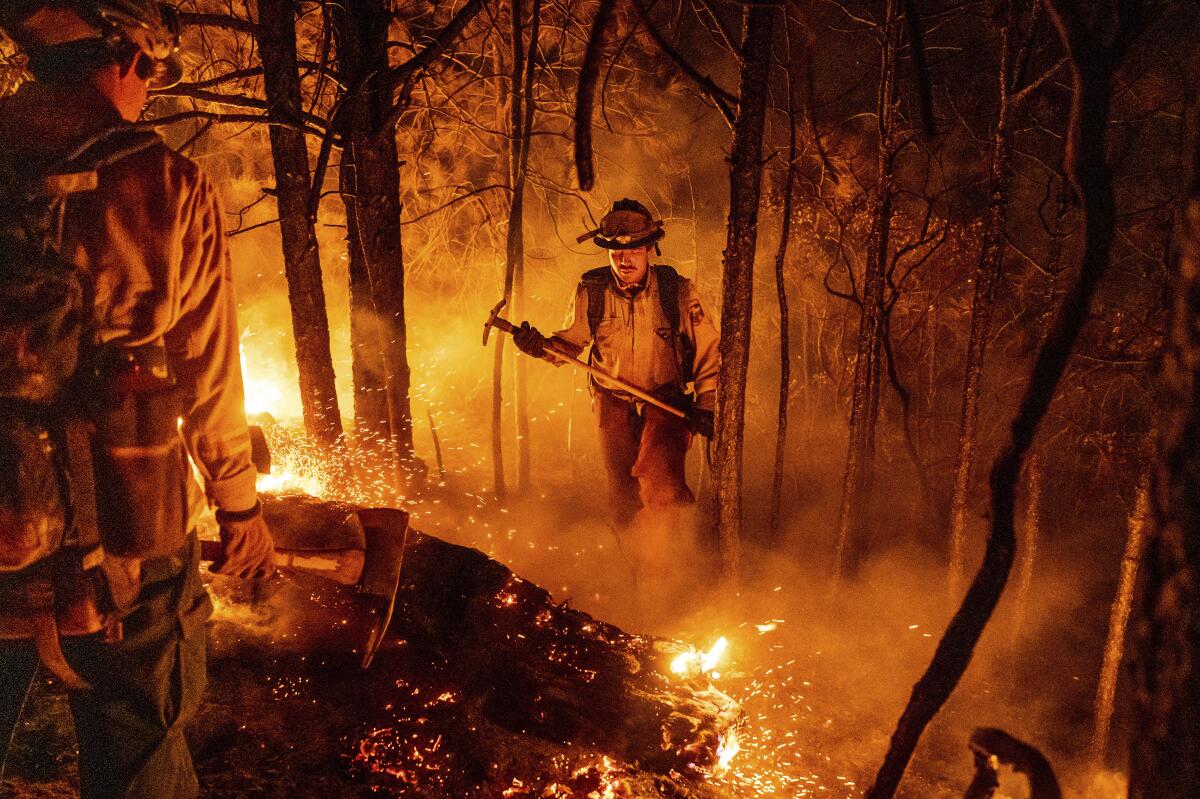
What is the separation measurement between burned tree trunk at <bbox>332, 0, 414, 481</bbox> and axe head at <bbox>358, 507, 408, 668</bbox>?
10.5ft

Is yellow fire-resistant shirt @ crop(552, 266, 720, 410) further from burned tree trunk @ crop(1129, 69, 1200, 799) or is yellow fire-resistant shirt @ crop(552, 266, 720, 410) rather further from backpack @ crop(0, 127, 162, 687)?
burned tree trunk @ crop(1129, 69, 1200, 799)

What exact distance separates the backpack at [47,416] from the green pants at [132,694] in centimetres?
10

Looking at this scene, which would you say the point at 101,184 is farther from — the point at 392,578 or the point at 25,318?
the point at 392,578

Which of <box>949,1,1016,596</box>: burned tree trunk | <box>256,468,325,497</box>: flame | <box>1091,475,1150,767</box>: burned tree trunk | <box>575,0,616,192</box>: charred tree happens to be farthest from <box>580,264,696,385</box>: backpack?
<box>575,0,616,192</box>: charred tree

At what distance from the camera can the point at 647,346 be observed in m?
6.36

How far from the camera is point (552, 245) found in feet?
45.8

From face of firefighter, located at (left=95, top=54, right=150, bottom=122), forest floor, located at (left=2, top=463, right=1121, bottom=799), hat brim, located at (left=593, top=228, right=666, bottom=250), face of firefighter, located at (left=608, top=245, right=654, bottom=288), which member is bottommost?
forest floor, located at (left=2, top=463, right=1121, bottom=799)

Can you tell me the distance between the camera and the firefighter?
20.1 feet

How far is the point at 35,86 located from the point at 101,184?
13.7 inches

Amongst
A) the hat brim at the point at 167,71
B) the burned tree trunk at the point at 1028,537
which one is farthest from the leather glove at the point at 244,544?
the burned tree trunk at the point at 1028,537

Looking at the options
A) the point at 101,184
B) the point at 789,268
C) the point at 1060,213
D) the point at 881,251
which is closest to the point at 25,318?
the point at 101,184

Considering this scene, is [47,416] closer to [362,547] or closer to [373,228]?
[362,547]

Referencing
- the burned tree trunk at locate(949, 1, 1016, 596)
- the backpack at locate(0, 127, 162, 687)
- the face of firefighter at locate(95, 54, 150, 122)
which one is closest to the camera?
the backpack at locate(0, 127, 162, 687)

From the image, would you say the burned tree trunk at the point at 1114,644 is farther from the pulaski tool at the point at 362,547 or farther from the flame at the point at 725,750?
the pulaski tool at the point at 362,547
